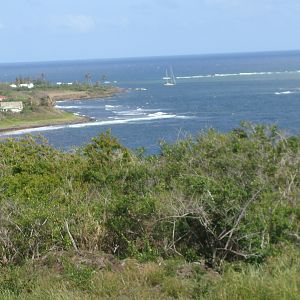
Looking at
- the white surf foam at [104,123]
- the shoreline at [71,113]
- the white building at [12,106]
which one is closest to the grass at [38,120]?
the shoreline at [71,113]

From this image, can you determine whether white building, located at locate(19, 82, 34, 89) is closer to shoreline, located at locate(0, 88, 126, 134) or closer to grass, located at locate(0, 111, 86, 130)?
shoreline, located at locate(0, 88, 126, 134)

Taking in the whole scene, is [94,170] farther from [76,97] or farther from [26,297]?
[76,97]

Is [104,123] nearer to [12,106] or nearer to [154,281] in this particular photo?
[12,106]

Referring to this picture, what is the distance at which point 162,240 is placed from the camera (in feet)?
24.9

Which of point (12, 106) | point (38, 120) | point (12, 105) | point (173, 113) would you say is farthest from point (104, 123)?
point (12, 105)

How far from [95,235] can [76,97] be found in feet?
313

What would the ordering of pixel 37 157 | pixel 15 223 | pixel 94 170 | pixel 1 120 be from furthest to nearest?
pixel 1 120 < pixel 37 157 < pixel 94 170 < pixel 15 223

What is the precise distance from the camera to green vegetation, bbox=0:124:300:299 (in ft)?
18.0

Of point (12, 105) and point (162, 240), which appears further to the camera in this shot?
point (12, 105)

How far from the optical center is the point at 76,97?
10200 centimetres

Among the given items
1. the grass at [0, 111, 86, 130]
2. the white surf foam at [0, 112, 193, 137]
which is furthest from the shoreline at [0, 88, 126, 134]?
the white surf foam at [0, 112, 193, 137]

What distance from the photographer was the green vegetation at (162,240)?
5.50 metres

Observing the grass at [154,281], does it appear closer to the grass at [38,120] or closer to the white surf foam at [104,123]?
the white surf foam at [104,123]

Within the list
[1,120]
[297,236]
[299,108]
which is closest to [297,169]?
[297,236]
